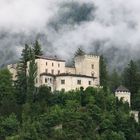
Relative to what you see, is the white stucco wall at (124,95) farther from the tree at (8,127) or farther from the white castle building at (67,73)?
the tree at (8,127)

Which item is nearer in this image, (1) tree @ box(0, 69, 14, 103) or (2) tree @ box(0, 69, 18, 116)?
(2) tree @ box(0, 69, 18, 116)

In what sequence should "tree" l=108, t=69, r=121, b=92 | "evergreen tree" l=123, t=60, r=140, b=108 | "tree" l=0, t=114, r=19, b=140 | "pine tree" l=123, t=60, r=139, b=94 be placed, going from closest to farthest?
"tree" l=0, t=114, r=19, b=140 → "evergreen tree" l=123, t=60, r=140, b=108 → "pine tree" l=123, t=60, r=139, b=94 → "tree" l=108, t=69, r=121, b=92

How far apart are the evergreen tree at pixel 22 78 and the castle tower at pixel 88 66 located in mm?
7682

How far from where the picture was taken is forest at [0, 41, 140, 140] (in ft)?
268

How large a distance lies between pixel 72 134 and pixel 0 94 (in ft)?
55.3

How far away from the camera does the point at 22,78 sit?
9588 cm

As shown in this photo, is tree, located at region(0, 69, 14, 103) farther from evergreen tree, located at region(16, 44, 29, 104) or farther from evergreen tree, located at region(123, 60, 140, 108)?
evergreen tree, located at region(123, 60, 140, 108)

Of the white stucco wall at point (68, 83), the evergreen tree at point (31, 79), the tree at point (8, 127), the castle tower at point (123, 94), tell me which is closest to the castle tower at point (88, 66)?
the white stucco wall at point (68, 83)

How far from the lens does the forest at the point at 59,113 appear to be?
81.7m

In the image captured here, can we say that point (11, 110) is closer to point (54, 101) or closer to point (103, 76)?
point (54, 101)

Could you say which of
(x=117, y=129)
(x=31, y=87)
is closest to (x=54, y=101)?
→ (x=31, y=87)

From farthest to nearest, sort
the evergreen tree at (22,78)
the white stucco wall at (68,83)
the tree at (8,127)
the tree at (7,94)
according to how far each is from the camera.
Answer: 1. the white stucco wall at (68,83)
2. the evergreen tree at (22,78)
3. the tree at (7,94)
4. the tree at (8,127)

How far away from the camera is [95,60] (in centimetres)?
10112

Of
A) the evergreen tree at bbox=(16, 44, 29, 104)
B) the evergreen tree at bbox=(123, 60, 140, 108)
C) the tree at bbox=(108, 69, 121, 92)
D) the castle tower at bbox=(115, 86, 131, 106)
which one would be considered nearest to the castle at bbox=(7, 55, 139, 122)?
the castle tower at bbox=(115, 86, 131, 106)
